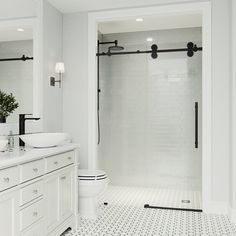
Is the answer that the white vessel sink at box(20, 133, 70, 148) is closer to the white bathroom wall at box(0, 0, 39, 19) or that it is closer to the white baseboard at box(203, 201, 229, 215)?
the white bathroom wall at box(0, 0, 39, 19)

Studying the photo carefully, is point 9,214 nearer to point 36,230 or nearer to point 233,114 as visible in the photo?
point 36,230

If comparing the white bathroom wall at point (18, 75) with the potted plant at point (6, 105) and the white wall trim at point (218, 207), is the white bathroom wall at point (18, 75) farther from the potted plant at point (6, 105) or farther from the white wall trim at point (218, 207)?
Result: the white wall trim at point (218, 207)

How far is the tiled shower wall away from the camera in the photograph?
4.28 meters

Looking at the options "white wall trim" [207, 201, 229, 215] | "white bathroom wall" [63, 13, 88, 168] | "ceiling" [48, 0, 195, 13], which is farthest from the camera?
"white bathroom wall" [63, 13, 88, 168]

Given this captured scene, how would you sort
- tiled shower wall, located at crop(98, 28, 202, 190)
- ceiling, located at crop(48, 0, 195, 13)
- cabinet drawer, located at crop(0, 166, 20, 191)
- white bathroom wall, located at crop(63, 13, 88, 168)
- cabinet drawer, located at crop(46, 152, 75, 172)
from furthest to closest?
tiled shower wall, located at crop(98, 28, 202, 190)
white bathroom wall, located at crop(63, 13, 88, 168)
ceiling, located at crop(48, 0, 195, 13)
cabinet drawer, located at crop(46, 152, 75, 172)
cabinet drawer, located at crop(0, 166, 20, 191)

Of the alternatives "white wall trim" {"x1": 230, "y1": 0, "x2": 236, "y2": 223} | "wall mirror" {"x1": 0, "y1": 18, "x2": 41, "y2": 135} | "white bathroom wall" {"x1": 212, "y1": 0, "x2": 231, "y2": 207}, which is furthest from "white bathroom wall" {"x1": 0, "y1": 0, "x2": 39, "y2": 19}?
"white wall trim" {"x1": 230, "y1": 0, "x2": 236, "y2": 223}

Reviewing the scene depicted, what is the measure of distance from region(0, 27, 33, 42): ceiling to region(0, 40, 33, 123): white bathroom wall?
37 mm

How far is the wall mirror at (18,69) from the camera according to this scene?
8.88ft

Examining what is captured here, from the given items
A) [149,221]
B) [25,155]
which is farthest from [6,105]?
[149,221]

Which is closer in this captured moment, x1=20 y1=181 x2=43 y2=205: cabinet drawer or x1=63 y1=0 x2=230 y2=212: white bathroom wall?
x1=20 y1=181 x2=43 y2=205: cabinet drawer

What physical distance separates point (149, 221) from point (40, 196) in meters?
1.30

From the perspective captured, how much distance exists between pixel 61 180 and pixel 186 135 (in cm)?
227

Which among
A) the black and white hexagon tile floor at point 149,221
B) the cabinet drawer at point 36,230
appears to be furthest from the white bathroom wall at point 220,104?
the cabinet drawer at point 36,230

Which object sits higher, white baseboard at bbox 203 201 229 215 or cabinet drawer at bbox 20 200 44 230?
cabinet drawer at bbox 20 200 44 230
